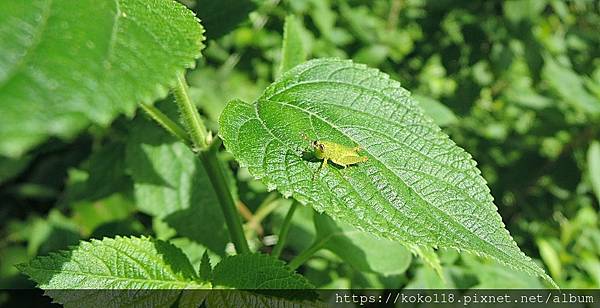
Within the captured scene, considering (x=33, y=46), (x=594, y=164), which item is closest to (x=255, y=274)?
(x=33, y=46)

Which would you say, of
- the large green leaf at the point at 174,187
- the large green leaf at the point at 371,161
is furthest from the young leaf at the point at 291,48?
the large green leaf at the point at 174,187

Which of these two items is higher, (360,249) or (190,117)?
(190,117)

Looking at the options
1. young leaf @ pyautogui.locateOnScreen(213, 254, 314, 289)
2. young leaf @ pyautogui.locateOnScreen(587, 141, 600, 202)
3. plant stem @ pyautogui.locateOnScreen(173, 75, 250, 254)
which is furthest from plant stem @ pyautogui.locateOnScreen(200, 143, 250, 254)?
young leaf @ pyautogui.locateOnScreen(587, 141, 600, 202)

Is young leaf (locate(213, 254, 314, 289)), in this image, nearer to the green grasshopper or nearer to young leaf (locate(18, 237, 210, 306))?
young leaf (locate(18, 237, 210, 306))

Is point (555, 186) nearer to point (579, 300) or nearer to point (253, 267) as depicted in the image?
point (579, 300)

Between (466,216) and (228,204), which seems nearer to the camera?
(466,216)

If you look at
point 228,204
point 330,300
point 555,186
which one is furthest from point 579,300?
point 228,204

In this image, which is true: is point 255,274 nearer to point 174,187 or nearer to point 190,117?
point 190,117
